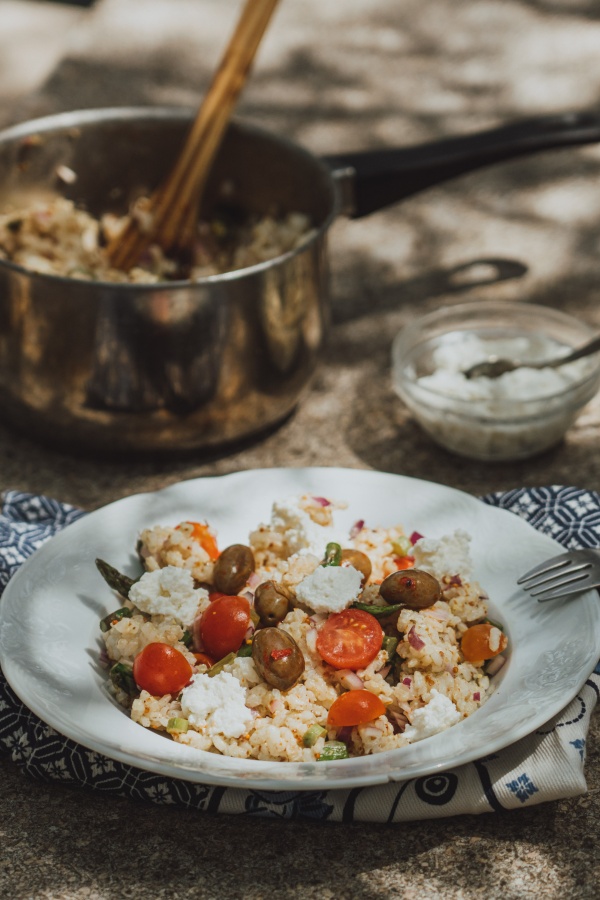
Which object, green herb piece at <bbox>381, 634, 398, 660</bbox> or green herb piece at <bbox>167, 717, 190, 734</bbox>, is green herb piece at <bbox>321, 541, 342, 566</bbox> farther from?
green herb piece at <bbox>167, 717, 190, 734</bbox>

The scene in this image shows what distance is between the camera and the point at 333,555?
111 centimetres

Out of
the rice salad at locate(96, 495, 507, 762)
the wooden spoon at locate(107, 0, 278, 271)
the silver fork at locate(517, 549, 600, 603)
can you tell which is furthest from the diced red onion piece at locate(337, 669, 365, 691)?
the wooden spoon at locate(107, 0, 278, 271)

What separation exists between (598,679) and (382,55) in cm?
201

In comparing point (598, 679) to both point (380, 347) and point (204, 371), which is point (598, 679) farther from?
point (380, 347)

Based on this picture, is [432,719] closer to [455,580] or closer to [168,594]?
[455,580]

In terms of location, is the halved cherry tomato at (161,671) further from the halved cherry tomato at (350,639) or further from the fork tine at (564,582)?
the fork tine at (564,582)

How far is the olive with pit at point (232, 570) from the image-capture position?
3.62 ft

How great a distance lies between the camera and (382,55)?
2.71 meters

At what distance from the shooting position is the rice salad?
0.96 meters

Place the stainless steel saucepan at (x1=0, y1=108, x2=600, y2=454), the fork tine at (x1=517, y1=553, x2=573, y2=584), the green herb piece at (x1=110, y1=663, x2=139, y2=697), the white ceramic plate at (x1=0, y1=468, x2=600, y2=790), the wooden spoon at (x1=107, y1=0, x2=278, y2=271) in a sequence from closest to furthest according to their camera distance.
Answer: the white ceramic plate at (x1=0, y1=468, x2=600, y2=790)
the green herb piece at (x1=110, y1=663, x2=139, y2=697)
the fork tine at (x1=517, y1=553, x2=573, y2=584)
the stainless steel saucepan at (x1=0, y1=108, x2=600, y2=454)
the wooden spoon at (x1=107, y1=0, x2=278, y2=271)

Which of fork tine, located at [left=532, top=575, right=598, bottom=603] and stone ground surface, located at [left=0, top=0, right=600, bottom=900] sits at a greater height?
fork tine, located at [left=532, top=575, right=598, bottom=603]

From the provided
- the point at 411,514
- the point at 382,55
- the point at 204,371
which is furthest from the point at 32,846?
the point at 382,55

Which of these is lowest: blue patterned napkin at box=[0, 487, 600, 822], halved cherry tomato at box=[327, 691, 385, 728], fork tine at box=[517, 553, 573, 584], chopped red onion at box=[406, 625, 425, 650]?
blue patterned napkin at box=[0, 487, 600, 822]

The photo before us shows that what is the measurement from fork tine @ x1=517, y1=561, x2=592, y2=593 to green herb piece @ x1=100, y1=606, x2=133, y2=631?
1.29ft
